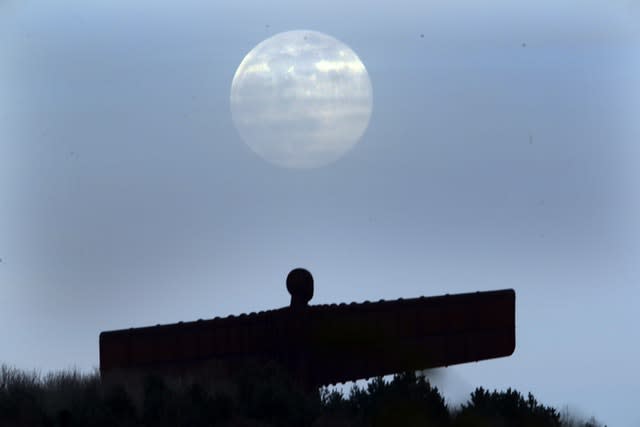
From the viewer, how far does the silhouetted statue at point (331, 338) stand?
1652cm

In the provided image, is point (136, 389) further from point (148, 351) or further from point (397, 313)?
point (397, 313)

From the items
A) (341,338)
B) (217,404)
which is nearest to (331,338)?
(341,338)

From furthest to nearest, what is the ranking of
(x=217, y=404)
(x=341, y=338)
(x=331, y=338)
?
1. (x=341, y=338)
2. (x=331, y=338)
3. (x=217, y=404)

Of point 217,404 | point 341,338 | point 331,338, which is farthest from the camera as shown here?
point 341,338

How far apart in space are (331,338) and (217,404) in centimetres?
281

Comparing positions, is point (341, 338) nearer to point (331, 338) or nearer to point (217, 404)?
point (331, 338)

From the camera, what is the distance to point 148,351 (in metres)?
16.4

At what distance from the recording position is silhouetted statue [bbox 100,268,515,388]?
16516 millimetres

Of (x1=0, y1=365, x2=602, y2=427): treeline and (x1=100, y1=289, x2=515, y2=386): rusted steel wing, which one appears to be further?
(x1=100, y1=289, x2=515, y2=386): rusted steel wing

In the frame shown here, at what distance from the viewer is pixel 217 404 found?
1559 centimetres

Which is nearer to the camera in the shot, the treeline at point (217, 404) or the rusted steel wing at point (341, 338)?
the treeline at point (217, 404)

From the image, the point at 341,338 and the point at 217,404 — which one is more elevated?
the point at 341,338

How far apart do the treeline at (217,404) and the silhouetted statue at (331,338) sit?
37 centimetres

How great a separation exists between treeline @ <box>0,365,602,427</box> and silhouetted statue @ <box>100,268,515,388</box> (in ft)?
1.23
